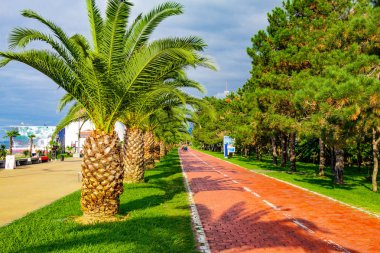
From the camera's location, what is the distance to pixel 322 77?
46.6 ft

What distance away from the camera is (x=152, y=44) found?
1021 cm

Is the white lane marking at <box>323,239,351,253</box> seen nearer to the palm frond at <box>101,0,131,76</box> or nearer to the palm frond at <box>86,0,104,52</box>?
the palm frond at <box>101,0,131,76</box>

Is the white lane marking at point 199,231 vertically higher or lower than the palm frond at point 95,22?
lower

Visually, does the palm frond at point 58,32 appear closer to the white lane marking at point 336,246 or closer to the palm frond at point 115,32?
the palm frond at point 115,32

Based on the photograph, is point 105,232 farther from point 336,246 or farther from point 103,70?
point 336,246

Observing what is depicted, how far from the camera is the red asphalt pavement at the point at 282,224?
7.74m

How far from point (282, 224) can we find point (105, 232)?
479 centimetres

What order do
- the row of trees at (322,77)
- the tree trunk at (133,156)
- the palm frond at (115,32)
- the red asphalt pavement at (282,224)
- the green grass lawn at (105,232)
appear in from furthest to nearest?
the tree trunk at (133,156)
the row of trees at (322,77)
the palm frond at (115,32)
the red asphalt pavement at (282,224)
the green grass lawn at (105,232)

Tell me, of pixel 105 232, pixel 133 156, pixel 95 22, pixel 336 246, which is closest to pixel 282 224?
pixel 336 246

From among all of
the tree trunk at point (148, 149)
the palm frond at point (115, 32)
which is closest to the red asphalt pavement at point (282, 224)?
the palm frond at point (115, 32)

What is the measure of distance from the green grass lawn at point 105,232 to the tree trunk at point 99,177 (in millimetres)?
584

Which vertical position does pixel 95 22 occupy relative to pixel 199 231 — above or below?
above

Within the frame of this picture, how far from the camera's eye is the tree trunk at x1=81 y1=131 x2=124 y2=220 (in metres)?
9.54

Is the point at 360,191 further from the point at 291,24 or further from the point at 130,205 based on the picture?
the point at 291,24
